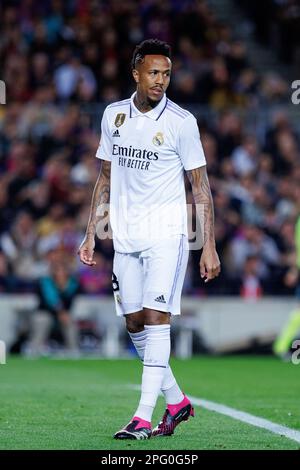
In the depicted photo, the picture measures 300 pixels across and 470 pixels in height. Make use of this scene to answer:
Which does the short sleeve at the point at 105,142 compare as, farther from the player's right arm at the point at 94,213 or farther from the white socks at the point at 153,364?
the white socks at the point at 153,364

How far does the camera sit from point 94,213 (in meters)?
8.55

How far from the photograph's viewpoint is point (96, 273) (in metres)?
18.6

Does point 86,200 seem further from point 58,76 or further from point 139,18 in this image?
point 139,18

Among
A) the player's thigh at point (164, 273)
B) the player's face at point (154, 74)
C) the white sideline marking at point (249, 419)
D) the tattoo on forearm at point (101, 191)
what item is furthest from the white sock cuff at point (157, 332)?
the player's face at point (154, 74)

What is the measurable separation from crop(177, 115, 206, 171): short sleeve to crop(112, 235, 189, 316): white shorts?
49cm

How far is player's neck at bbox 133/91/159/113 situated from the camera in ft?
27.3

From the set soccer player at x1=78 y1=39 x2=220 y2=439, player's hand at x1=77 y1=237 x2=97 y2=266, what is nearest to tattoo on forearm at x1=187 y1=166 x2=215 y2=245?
soccer player at x1=78 y1=39 x2=220 y2=439

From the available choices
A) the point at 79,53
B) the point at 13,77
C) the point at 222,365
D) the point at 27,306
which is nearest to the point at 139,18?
the point at 79,53

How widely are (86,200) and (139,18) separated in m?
4.65

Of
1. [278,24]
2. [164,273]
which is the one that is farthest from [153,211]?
[278,24]

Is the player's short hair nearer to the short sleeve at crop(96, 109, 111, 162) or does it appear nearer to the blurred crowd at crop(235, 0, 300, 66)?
the short sleeve at crop(96, 109, 111, 162)

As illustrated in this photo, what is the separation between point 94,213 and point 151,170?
0.54 m

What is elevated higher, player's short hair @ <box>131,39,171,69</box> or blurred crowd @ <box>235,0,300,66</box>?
blurred crowd @ <box>235,0,300,66</box>

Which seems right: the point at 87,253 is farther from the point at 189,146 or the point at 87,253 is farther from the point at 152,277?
the point at 189,146
